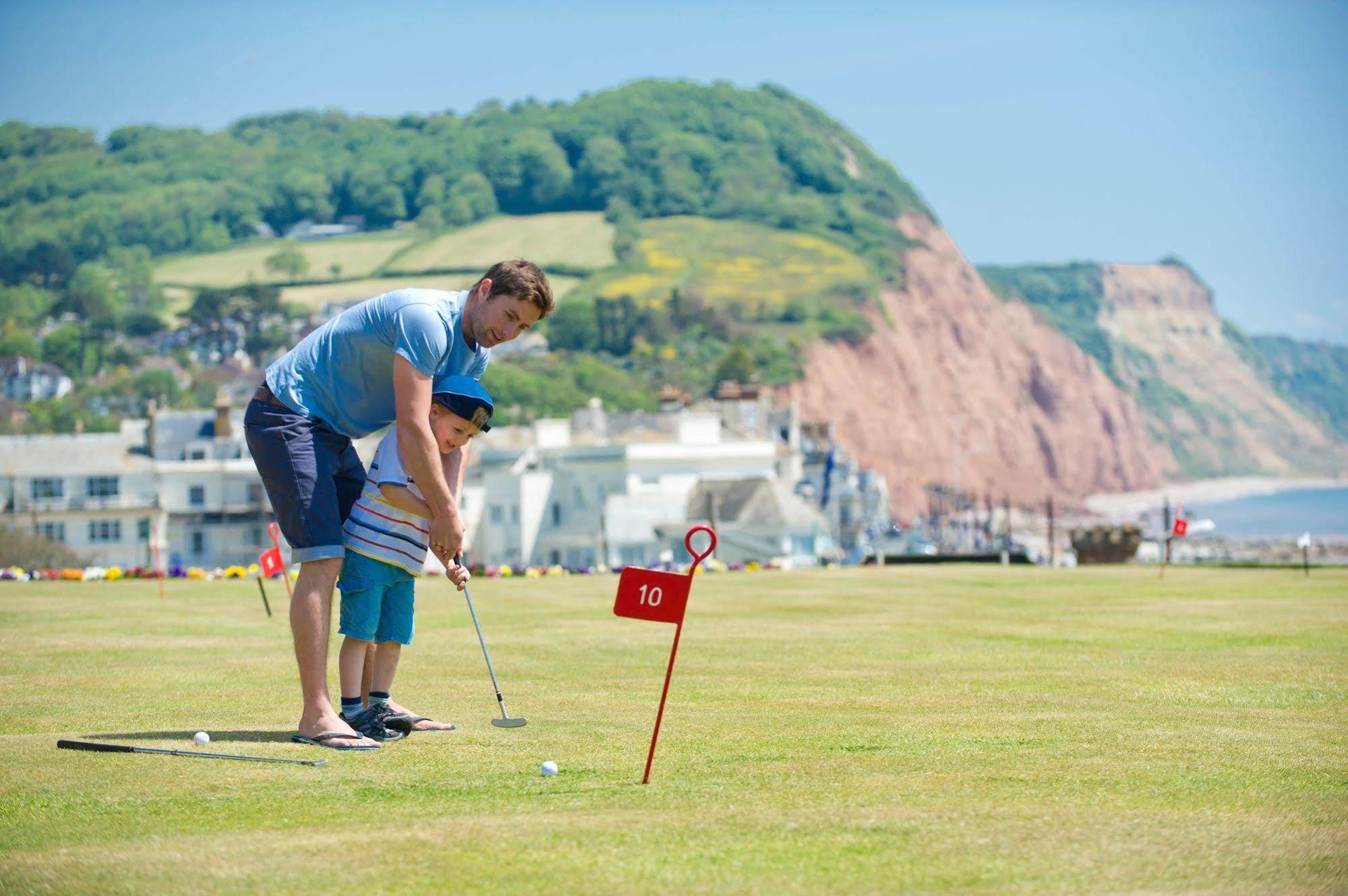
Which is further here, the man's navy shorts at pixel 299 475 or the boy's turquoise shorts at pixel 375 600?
the boy's turquoise shorts at pixel 375 600

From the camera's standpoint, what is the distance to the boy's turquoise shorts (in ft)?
33.3

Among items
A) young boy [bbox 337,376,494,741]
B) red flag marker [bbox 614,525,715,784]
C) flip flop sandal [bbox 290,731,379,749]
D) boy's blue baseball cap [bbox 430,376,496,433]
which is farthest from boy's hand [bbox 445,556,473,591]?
red flag marker [bbox 614,525,715,784]

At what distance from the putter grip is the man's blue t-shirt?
84.0 inches

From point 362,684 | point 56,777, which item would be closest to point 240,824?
point 56,777

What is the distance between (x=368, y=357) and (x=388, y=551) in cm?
112

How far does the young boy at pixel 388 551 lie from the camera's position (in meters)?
10.1

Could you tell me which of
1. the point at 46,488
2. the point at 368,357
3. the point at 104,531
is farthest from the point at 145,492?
the point at 368,357

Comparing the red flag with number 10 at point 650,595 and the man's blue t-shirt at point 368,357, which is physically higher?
the man's blue t-shirt at point 368,357

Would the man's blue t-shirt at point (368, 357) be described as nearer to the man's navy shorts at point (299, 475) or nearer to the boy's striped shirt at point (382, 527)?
the man's navy shorts at point (299, 475)

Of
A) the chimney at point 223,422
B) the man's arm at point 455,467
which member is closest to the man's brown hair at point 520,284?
the man's arm at point 455,467

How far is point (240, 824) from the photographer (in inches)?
284

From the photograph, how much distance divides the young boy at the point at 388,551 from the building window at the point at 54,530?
83.1 metres

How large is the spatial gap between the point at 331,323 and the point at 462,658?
4.85m

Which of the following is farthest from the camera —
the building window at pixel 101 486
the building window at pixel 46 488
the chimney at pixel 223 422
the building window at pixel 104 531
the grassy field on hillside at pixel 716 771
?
the chimney at pixel 223 422
